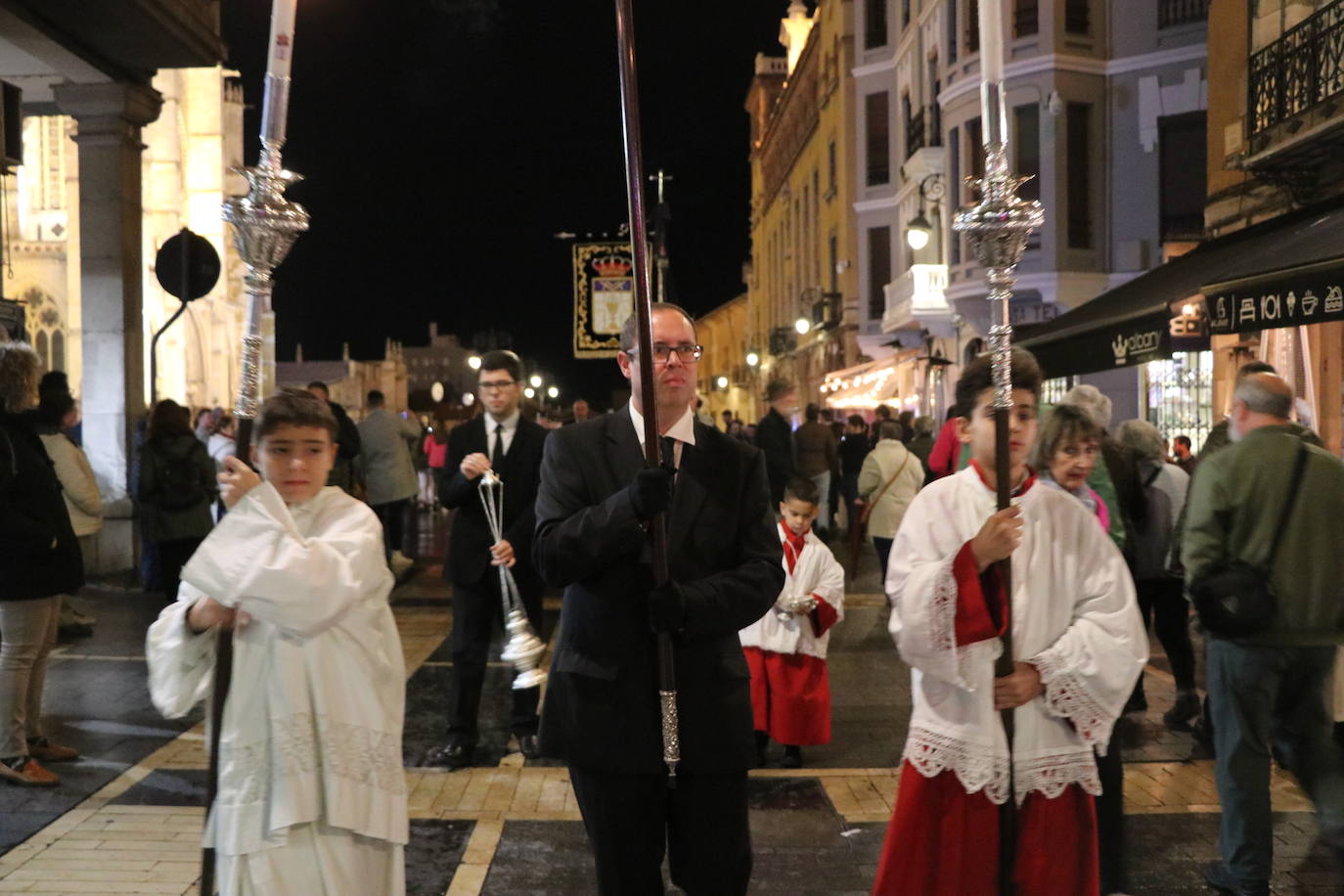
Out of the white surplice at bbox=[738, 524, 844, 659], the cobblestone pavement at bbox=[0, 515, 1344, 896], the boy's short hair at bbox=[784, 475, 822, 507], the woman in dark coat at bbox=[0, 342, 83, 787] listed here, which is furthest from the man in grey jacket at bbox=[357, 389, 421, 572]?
the white surplice at bbox=[738, 524, 844, 659]

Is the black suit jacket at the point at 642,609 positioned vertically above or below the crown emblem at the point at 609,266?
below

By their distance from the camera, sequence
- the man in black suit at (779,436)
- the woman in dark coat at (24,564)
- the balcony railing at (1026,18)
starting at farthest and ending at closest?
the balcony railing at (1026,18), the man in black suit at (779,436), the woman in dark coat at (24,564)

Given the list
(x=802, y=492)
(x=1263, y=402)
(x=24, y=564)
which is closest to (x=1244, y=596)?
(x=1263, y=402)

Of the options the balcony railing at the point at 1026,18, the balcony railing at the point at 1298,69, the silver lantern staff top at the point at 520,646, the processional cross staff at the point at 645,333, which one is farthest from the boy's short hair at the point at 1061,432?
the balcony railing at the point at 1026,18

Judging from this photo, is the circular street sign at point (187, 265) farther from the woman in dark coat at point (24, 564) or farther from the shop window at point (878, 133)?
the shop window at point (878, 133)

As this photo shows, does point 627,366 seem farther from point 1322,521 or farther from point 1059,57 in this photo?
point 1059,57

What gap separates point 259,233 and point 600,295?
15887mm

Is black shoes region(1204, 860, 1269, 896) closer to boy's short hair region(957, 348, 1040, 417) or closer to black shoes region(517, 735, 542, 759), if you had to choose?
boy's short hair region(957, 348, 1040, 417)

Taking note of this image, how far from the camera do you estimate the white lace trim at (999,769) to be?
339 cm

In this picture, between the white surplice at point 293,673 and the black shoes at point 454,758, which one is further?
the black shoes at point 454,758

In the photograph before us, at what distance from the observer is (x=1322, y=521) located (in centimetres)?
482

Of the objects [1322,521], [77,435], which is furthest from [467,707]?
[77,435]

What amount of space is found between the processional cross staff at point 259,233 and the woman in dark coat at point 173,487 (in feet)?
22.2

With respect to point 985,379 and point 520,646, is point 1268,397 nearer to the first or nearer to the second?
point 985,379
